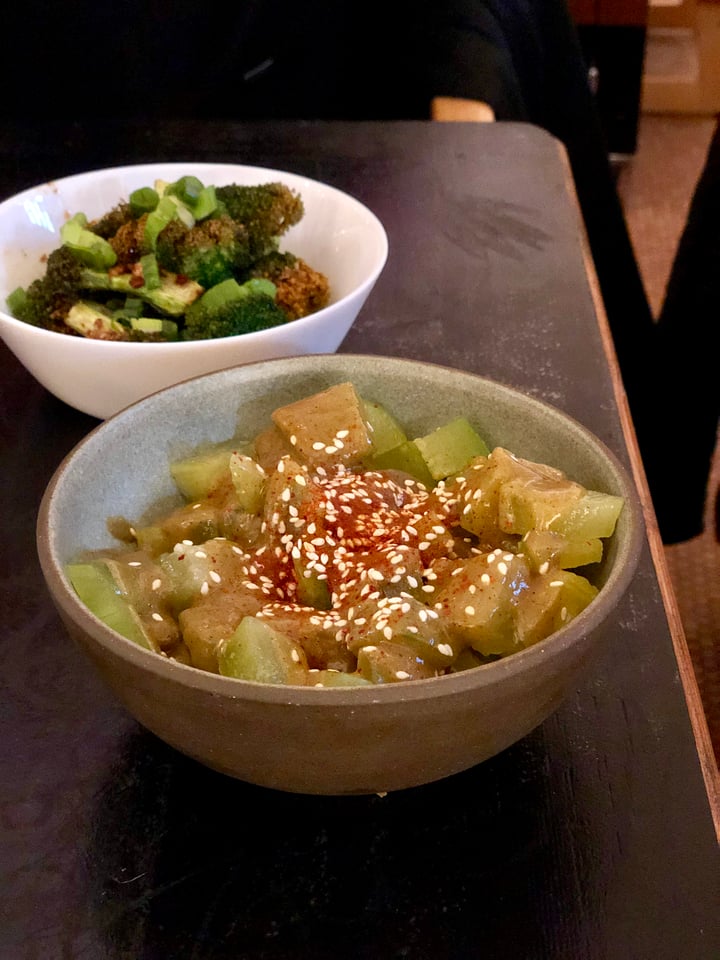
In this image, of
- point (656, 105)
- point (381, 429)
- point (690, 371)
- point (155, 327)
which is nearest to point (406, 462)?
point (381, 429)

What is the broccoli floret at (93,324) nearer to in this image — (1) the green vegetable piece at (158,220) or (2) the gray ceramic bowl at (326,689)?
(1) the green vegetable piece at (158,220)

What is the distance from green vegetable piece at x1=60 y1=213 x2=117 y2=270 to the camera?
1080 mm

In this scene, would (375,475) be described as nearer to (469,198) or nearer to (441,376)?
(441,376)

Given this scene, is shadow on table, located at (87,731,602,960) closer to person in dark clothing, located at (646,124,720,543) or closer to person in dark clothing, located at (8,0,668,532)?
person in dark clothing, located at (646,124,720,543)

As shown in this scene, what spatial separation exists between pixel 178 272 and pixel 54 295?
141 millimetres

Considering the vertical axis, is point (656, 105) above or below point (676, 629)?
below

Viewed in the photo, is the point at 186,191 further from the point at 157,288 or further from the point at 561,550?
the point at 561,550

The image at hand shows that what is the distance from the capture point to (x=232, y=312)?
1.02m

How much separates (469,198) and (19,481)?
3.07 ft

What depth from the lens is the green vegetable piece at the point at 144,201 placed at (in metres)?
1.14

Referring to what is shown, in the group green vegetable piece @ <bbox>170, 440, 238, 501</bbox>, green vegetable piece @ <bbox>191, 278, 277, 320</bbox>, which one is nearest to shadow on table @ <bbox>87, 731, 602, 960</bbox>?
green vegetable piece @ <bbox>170, 440, 238, 501</bbox>

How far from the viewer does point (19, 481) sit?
103 centimetres

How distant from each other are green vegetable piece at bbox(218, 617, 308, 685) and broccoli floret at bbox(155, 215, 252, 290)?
1.87 feet

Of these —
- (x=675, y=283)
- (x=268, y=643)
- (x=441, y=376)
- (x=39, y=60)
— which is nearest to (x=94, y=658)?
(x=268, y=643)
